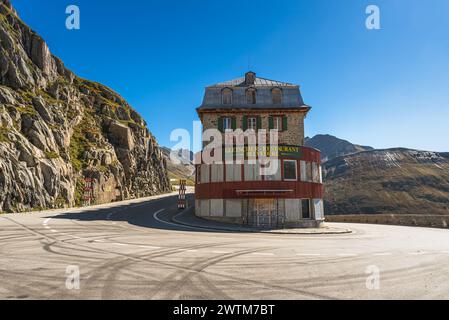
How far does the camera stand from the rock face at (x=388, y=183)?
101 metres

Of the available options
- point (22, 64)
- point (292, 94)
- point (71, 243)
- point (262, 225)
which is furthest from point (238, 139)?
point (22, 64)

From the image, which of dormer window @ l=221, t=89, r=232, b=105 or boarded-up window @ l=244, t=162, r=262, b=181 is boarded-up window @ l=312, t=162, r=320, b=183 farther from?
dormer window @ l=221, t=89, r=232, b=105

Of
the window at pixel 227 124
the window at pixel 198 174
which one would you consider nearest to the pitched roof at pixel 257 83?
the window at pixel 227 124

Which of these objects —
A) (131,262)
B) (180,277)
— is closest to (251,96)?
→ (131,262)

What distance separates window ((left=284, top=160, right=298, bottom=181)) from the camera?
93.9 ft

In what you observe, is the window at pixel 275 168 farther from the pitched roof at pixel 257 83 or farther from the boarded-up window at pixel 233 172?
the pitched roof at pixel 257 83

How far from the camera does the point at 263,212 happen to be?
28.0 m

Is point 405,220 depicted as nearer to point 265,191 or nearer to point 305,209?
point 305,209

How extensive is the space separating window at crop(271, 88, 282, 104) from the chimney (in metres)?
2.92

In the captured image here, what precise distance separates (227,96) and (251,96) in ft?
9.22

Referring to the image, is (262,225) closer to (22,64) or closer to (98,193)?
(98,193)

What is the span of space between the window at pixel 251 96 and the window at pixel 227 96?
1.99 m

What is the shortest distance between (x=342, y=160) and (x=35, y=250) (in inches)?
5640

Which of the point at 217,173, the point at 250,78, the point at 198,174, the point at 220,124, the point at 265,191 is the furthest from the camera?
the point at 250,78
